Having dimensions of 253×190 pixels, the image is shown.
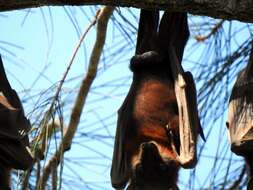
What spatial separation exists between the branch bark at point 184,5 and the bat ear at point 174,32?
1.76 meters

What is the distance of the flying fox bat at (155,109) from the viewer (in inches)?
248

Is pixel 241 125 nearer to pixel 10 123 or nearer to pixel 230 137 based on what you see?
pixel 230 137

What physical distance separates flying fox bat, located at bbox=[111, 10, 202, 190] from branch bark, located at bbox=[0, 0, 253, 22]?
164 cm

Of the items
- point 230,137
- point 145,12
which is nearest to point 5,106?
point 145,12

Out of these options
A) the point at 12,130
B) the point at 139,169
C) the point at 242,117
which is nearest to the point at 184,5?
the point at 242,117

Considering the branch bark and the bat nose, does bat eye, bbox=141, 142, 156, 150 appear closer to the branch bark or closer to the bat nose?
the bat nose

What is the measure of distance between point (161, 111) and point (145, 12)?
3.24 feet

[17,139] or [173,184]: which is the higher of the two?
[17,139]

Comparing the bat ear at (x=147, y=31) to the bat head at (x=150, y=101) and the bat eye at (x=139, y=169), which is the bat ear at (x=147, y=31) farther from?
the bat eye at (x=139, y=169)

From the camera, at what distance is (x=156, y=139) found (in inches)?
256

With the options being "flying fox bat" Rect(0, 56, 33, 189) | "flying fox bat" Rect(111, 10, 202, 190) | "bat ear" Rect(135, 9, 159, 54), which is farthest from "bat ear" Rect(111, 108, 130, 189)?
"flying fox bat" Rect(0, 56, 33, 189)

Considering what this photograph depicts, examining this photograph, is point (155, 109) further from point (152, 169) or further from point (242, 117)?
point (242, 117)

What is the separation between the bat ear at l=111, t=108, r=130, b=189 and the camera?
6.49m

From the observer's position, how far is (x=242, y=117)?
20.8ft
